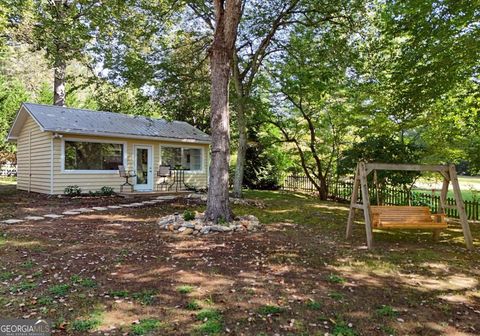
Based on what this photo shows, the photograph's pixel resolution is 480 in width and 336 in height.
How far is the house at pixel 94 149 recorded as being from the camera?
40.9 feet

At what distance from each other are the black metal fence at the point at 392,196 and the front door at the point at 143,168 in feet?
26.2

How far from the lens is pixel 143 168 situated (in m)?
14.7

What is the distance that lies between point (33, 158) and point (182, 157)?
6032 millimetres

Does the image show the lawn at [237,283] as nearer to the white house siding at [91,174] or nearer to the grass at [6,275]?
the grass at [6,275]

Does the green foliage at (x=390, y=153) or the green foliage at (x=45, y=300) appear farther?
the green foliage at (x=390, y=153)

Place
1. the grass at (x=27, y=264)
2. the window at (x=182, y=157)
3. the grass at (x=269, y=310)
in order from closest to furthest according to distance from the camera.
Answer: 1. the grass at (x=269, y=310)
2. the grass at (x=27, y=264)
3. the window at (x=182, y=157)

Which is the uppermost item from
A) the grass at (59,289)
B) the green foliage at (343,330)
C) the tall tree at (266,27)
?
the tall tree at (266,27)

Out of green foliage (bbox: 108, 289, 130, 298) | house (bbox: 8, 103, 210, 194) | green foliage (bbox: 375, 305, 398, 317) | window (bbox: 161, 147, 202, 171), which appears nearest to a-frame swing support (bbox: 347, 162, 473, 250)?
green foliage (bbox: 375, 305, 398, 317)

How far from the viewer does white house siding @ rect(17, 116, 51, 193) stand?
1271cm

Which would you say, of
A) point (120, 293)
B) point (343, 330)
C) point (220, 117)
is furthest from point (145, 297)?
point (220, 117)

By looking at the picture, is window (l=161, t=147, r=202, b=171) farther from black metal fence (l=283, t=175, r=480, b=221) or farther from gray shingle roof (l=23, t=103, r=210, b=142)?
black metal fence (l=283, t=175, r=480, b=221)

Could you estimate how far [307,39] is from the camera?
11.3 m

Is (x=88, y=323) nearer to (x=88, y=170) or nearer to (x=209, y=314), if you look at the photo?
(x=209, y=314)

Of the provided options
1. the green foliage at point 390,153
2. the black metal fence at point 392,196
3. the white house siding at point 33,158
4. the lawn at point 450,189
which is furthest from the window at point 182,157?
the lawn at point 450,189
